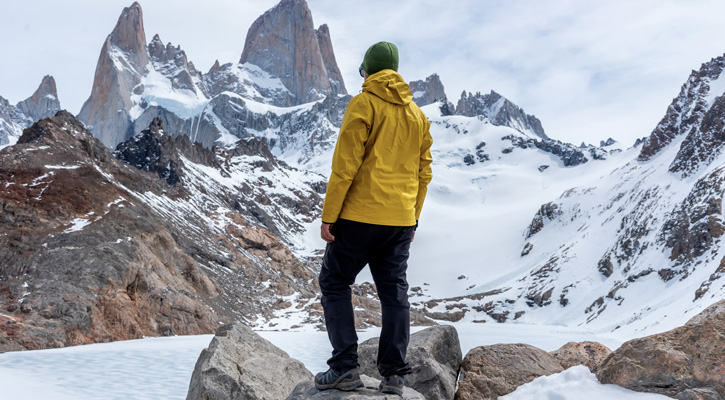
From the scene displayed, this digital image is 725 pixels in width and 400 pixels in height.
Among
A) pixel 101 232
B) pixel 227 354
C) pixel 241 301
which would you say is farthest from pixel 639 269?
pixel 227 354

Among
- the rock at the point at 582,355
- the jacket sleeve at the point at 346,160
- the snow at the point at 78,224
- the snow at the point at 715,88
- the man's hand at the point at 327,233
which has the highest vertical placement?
the snow at the point at 715,88

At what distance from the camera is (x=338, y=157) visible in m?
5.31

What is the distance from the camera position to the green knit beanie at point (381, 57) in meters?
5.80

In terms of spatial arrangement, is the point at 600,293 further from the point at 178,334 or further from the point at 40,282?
the point at 40,282

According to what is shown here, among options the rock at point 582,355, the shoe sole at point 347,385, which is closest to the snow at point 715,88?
the rock at point 582,355

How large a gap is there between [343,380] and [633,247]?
81.1 meters

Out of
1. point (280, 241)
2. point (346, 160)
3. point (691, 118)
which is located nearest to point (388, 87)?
point (346, 160)

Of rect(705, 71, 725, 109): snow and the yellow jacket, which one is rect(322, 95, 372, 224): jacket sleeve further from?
rect(705, 71, 725, 109): snow

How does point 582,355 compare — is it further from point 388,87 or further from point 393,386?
point 388,87

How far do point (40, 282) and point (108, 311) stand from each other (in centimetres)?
393

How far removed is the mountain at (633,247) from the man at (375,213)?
141 feet

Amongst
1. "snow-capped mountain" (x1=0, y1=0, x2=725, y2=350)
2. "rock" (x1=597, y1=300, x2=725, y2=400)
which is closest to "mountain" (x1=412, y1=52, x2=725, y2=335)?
"snow-capped mountain" (x1=0, y1=0, x2=725, y2=350)

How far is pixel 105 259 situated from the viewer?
108ft

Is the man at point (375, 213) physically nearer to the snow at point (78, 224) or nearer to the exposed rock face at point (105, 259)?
the exposed rock face at point (105, 259)
